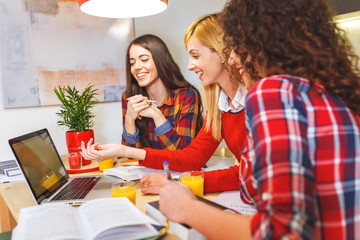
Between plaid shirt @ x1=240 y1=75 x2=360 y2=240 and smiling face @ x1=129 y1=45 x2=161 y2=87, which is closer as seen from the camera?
plaid shirt @ x1=240 y1=75 x2=360 y2=240

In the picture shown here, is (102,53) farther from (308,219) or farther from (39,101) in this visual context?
(308,219)

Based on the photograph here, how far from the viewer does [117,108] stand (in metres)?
2.48

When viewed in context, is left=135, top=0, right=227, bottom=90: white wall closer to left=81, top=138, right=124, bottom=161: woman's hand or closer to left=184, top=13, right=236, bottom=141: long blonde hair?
left=184, top=13, right=236, bottom=141: long blonde hair

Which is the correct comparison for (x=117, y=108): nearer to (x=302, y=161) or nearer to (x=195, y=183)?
(x=195, y=183)

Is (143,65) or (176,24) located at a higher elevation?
(176,24)

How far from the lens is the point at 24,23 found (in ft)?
6.51

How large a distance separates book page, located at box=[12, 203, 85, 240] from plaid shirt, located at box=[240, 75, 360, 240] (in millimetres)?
423

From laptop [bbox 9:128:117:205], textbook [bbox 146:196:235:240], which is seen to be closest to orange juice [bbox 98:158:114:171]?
laptop [bbox 9:128:117:205]

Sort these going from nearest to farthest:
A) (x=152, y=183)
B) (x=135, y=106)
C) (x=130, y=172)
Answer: (x=152, y=183) → (x=130, y=172) → (x=135, y=106)

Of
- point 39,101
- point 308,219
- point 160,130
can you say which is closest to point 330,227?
point 308,219

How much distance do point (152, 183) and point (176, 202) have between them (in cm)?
41

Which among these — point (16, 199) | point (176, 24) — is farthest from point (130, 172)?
point (176, 24)

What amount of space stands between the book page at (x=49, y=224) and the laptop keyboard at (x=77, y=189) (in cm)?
25

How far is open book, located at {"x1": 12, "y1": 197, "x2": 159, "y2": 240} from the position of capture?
0.67 m
